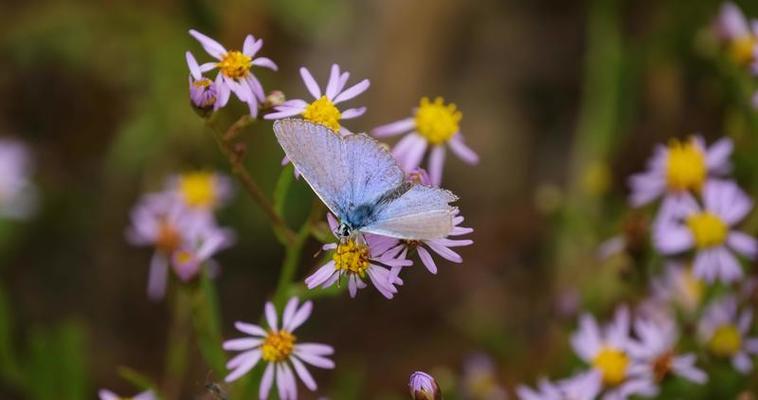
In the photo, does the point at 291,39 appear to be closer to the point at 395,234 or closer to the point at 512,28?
the point at 512,28

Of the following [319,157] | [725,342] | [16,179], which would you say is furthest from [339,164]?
[16,179]

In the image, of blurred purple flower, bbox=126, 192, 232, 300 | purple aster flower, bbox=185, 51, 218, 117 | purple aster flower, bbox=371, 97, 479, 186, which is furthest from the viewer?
blurred purple flower, bbox=126, 192, 232, 300

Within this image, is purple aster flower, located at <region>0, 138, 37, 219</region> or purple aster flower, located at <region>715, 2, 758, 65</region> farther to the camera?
purple aster flower, located at <region>0, 138, 37, 219</region>

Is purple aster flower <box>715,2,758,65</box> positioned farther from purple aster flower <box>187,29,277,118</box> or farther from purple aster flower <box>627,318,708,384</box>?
purple aster flower <box>187,29,277,118</box>

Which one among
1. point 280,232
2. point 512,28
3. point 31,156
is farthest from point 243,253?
point 280,232

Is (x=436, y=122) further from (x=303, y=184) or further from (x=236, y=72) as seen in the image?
(x=303, y=184)

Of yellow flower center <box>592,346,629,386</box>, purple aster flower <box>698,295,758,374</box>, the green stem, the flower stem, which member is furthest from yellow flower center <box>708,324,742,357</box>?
the green stem

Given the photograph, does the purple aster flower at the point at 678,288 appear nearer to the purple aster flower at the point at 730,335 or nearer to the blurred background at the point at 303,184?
the purple aster flower at the point at 730,335
